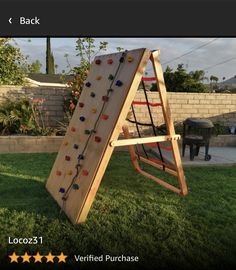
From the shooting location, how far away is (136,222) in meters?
2.96

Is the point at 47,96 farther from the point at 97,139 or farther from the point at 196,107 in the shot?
the point at 97,139

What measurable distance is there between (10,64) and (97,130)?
7.80m

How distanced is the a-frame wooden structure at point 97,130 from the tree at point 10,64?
644 centimetres

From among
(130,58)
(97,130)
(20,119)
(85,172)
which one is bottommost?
(85,172)


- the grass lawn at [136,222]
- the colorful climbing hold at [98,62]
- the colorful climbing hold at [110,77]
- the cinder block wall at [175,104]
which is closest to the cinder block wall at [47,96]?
the cinder block wall at [175,104]

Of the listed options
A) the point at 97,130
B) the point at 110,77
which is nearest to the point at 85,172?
the point at 97,130

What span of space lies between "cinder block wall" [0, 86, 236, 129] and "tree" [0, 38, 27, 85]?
206 cm

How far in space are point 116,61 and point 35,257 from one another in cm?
224

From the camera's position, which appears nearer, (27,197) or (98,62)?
(27,197)

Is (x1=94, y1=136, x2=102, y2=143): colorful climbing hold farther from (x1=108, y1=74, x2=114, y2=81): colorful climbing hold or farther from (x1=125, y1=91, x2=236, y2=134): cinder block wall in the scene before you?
(x1=125, y1=91, x2=236, y2=134): cinder block wall

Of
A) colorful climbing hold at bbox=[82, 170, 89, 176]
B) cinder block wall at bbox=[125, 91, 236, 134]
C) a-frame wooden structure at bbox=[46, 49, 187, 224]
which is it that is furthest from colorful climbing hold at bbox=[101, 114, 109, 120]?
cinder block wall at bbox=[125, 91, 236, 134]

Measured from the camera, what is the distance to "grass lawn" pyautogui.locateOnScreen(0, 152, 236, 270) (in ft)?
7.94
